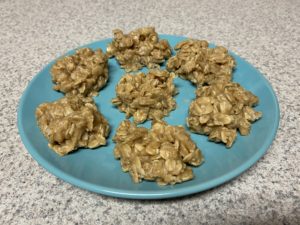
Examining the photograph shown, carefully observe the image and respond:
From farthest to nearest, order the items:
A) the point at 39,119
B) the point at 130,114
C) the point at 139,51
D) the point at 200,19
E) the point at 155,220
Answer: the point at 200,19, the point at 139,51, the point at 130,114, the point at 39,119, the point at 155,220

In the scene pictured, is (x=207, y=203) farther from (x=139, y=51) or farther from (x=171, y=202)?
(x=139, y=51)

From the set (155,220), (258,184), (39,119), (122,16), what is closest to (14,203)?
(39,119)

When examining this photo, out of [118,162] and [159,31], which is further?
[159,31]
